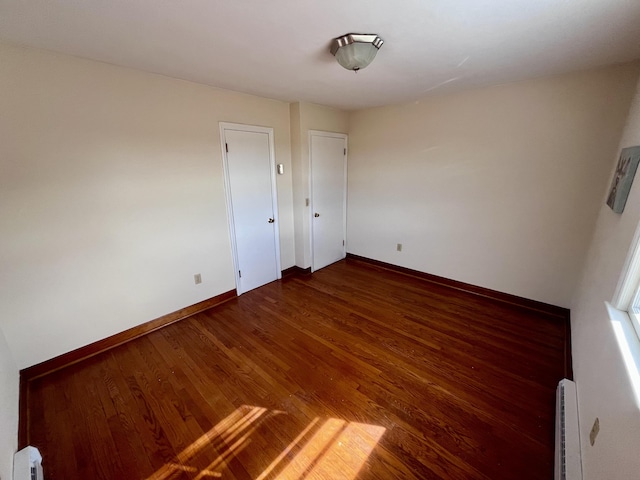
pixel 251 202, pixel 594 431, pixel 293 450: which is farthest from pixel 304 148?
pixel 594 431

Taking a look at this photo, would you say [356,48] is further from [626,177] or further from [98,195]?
[98,195]

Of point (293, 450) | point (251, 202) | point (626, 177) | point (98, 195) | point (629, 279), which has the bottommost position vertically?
point (293, 450)

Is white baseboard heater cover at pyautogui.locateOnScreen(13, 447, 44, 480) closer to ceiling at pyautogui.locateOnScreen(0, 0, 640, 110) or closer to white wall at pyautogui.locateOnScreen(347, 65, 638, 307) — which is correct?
ceiling at pyautogui.locateOnScreen(0, 0, 640, 110)

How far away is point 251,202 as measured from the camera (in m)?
3.23

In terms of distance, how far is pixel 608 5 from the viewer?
129 centimetres

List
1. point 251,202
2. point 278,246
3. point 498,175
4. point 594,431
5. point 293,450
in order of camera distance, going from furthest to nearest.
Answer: point 278,246 < point 251,202 < point 498,175 < point 293,450 < point 594,431

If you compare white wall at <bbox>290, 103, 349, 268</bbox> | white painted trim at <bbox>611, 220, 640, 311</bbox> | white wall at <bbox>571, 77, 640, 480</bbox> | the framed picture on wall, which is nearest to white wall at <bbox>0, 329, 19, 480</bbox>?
white wall at <bbox>571, 77, 640, 480</bbox>

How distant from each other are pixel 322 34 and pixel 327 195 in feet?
8.13

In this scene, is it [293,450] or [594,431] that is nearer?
[594,431]

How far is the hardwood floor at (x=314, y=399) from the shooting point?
1.46m

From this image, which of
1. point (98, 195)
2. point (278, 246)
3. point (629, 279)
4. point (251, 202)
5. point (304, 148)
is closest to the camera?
point (629, 279)

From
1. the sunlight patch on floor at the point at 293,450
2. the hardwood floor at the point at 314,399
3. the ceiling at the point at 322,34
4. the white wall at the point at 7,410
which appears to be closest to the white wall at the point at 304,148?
the ceiling at the point at 322,34

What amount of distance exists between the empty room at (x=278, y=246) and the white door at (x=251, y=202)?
0.03 m

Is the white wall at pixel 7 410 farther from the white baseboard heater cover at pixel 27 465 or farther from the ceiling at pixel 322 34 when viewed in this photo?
the ceiling at pixel 322 34
